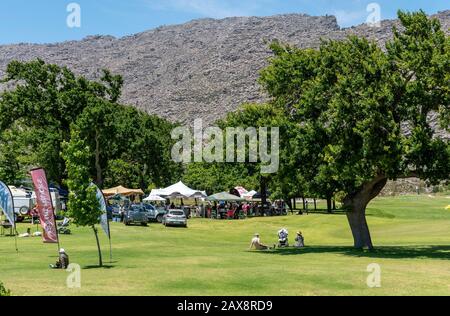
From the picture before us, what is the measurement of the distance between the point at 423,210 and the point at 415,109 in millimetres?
52387

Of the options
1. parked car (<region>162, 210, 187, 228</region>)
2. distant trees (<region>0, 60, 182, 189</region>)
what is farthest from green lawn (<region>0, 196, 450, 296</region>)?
distant trees (<region>0, 60, 182, 189</region>)

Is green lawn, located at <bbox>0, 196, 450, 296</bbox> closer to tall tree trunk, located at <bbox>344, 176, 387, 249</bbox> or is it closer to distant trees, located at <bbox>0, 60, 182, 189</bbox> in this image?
tall tree trunk, located at <bbox>344, 176, 387, 249</bbox>

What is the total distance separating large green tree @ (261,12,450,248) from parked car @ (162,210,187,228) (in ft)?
61.6

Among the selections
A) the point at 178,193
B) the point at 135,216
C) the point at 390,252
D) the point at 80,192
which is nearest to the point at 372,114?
the point at 390,252

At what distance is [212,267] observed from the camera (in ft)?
79.8

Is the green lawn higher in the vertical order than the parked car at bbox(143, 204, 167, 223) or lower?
lower

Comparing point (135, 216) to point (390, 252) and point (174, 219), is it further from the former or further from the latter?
point (390, 252)

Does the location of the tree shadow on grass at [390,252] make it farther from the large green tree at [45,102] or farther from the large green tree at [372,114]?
the large green tree at [45,102]

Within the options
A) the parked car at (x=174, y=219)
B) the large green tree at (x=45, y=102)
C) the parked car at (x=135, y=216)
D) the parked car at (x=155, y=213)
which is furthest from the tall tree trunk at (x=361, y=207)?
the large green tree at (x=45, y=102)

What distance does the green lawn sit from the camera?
18641 millimetres

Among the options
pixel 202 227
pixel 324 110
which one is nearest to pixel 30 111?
pixel 202 227

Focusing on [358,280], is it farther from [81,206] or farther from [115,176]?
[115,176]

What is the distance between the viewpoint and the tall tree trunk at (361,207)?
33781mm
